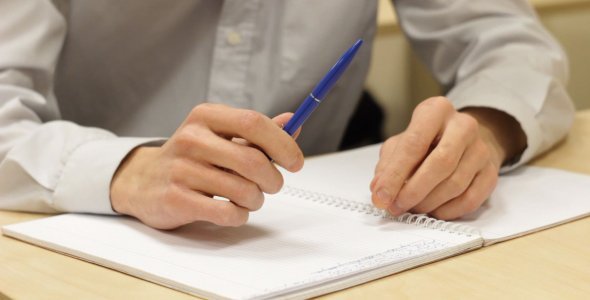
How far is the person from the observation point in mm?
732

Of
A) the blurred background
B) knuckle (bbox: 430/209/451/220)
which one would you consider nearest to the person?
knuckle (bbox: 430/209/451/220)

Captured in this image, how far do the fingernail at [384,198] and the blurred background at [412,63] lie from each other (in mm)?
1368

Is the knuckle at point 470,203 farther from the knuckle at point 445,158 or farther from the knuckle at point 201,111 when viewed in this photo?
the knuckle at point 201,111

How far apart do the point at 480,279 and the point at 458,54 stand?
0.67m

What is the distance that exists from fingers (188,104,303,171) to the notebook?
71mm

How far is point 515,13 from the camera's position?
1217 millimetres

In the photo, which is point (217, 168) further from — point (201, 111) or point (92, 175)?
point (92, 175)

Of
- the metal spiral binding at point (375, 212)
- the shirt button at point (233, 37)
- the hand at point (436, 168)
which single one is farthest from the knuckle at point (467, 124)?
the shirt button at point (233, 37)

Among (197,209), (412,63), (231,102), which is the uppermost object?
(197,209)

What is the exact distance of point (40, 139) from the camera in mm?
887

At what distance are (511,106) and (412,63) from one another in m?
1.26

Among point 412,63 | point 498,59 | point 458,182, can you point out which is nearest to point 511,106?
point 498,59

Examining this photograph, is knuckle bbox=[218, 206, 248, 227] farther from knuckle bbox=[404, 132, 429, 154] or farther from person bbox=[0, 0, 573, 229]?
knuckle bbox=[404, 132, 429, 154]

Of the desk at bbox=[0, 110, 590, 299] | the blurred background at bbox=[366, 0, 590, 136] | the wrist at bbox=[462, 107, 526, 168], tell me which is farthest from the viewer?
the blurred background at bbox=[366, 0, 590, 136]
